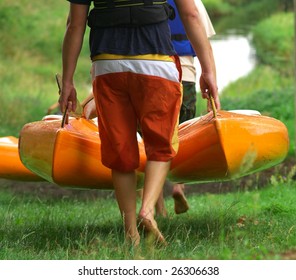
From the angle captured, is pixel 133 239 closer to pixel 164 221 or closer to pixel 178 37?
pixel 164 221

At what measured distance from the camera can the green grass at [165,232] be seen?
4.88 m

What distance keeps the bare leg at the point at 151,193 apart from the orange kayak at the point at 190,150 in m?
0.50

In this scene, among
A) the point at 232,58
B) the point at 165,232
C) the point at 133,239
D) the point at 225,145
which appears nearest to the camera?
the point at 133,239

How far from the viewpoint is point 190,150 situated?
5703 mm

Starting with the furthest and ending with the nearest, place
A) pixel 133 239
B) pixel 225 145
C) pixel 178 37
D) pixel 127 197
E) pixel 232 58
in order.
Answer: pixel 232 58
pixel 178 37
pixel 225 145
pixel 127 197
pixel 133 239

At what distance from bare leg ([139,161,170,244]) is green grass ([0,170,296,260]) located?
11cm

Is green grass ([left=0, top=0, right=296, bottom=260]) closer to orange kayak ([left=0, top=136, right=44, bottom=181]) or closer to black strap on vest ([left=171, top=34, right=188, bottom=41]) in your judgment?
orange kayak ([left=0, top=136, right=44, bottom=181])

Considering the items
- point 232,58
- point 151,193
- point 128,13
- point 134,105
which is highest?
point 128,13

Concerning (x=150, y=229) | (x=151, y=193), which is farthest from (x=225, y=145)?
(x=150, y=229)

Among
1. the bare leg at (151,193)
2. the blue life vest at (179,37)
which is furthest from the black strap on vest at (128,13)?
the blue life vest at (179,37)

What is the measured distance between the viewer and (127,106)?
5.12 m

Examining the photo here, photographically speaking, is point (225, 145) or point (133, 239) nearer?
point (133, 239)

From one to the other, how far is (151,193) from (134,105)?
17.6 inches

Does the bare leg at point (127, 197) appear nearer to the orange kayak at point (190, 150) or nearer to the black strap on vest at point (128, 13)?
the orange kayak at point (190, 150)
